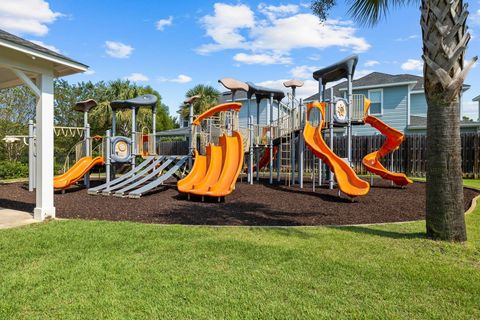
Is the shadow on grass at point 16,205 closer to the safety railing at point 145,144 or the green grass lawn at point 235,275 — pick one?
the green grass lawn at point 235,275

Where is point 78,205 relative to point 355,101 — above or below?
below

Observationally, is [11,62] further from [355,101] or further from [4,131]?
[4,131]

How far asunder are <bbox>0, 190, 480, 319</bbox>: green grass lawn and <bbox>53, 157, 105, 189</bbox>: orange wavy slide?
6883 mm

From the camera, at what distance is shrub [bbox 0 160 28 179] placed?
18719mm

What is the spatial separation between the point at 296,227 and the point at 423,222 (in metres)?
2.74

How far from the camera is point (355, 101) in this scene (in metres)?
14.4

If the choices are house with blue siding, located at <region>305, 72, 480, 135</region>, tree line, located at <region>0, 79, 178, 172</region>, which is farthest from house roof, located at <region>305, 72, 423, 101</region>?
tree line, located at <region>0, 79, 178, 172</region>

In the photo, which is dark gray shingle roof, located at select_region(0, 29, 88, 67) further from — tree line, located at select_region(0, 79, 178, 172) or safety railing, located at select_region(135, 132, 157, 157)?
tree line, located at select_region(0, 79, 178, 172)

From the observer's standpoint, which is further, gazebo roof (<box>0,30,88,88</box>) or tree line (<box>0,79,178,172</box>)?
tree line (<box>0,79,178,172</box>)

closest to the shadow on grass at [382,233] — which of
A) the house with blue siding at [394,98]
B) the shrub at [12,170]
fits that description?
the shrub at [12,170]

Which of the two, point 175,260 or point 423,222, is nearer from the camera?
point 175,260

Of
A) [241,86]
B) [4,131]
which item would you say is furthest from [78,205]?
[4,131]

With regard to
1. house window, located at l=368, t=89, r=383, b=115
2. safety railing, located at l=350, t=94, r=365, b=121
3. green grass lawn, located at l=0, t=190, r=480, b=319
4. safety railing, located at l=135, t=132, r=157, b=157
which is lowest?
green grass lawn, located at l=0, t=190, r=480, b=319

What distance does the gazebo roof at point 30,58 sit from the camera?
6641mm
